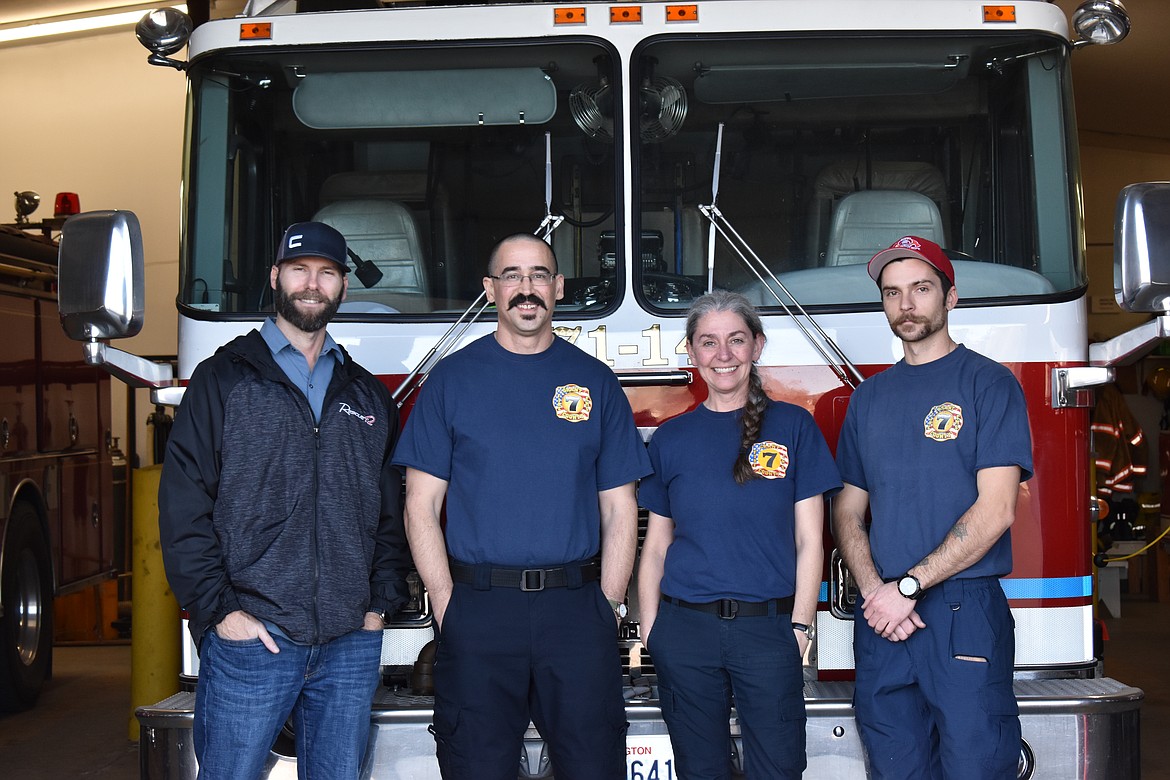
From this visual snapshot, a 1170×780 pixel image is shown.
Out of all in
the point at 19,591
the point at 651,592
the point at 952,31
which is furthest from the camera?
the point at 19,591

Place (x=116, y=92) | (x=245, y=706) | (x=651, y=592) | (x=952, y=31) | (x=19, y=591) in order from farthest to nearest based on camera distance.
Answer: (x=116, y=92)
(x=19, y=591)
(x=952, y=31)
(x=651, y=592)
(x=245, y=706)

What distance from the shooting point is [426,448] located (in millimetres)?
3289

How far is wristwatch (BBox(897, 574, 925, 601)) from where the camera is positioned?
3227 millimetres

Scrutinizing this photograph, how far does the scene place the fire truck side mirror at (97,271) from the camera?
11.4 ft

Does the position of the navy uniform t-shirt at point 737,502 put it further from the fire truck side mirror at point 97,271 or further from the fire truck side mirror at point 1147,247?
the fire truck side mirror at point 97,271

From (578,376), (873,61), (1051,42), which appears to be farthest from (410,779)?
(1051,42)

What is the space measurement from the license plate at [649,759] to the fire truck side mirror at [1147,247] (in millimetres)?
1670

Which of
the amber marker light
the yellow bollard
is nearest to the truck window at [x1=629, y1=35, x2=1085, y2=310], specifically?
the amber marker light

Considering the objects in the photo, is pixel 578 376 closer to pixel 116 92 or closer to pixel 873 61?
pixel 873 61

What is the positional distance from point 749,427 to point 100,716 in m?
5.64

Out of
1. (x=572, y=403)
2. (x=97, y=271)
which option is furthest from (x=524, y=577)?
(x=97, y=271)

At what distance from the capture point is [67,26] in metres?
12.9

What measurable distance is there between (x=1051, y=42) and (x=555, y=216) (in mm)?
1558

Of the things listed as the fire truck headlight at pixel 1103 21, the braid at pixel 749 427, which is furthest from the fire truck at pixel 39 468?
the fire truck headlight at pixel 1103 21
